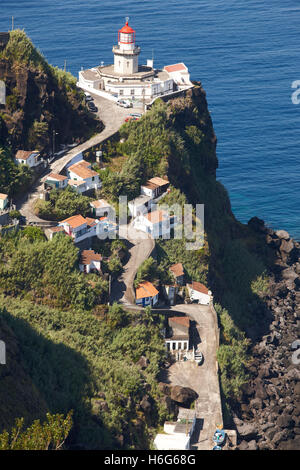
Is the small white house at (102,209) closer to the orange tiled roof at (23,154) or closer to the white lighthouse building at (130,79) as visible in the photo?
the orange tiled roof at (23,154)

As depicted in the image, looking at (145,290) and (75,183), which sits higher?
(75,183)

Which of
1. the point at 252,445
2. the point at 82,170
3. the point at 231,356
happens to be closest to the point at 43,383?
the point at 252,445

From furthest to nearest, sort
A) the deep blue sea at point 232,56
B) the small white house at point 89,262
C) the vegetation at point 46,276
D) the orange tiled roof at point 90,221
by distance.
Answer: the deep blue sea at point 232,56 < the orange tiled roof at point 90,221 < the small white house at point 89,262 < the vegetation at point 46,276

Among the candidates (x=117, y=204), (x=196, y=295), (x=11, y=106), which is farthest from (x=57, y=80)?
(x=196, y=295)

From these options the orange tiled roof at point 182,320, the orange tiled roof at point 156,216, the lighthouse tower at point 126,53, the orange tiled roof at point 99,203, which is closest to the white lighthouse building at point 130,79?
the lighthouse tower at point 126,53

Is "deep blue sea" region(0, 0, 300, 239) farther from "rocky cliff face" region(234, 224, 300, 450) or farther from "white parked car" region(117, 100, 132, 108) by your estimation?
"white parked car" region(117, 100, 132, 108)

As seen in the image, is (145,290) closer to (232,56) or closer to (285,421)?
(285,421)
